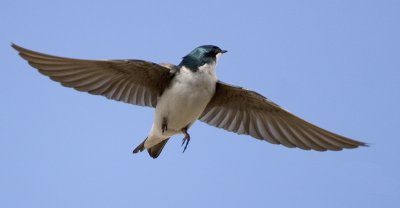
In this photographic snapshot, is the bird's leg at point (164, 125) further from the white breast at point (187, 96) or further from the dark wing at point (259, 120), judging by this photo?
the dark wing at point (259, 120)

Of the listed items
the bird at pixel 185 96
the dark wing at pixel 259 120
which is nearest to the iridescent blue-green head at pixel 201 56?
the bird at pixel 185 96

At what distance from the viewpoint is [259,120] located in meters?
2.97

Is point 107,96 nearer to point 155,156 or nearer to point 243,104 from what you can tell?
point 155,156

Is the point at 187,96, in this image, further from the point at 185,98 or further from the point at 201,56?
the point at 201,56

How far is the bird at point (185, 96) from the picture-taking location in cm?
260

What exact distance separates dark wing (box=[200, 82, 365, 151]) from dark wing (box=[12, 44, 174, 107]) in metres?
0.25

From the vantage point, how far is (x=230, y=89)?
9.23ft

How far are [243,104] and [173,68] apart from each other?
400 millimetres

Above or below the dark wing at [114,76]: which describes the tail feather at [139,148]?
below

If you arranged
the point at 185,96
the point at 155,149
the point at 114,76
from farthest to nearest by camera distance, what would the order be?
the point at 155,149
the point at 114,76
the point at 185,96

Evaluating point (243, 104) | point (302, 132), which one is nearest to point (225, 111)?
point (243, 104)

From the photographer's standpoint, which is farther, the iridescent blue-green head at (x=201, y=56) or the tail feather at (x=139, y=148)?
the tail feather at (x=139, y=148)

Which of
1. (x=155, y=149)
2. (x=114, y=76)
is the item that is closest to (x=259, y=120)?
(x=155, y=149)

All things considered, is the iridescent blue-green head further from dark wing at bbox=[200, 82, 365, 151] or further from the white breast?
dark wing at bbox=[200, 82, 365, 151]
